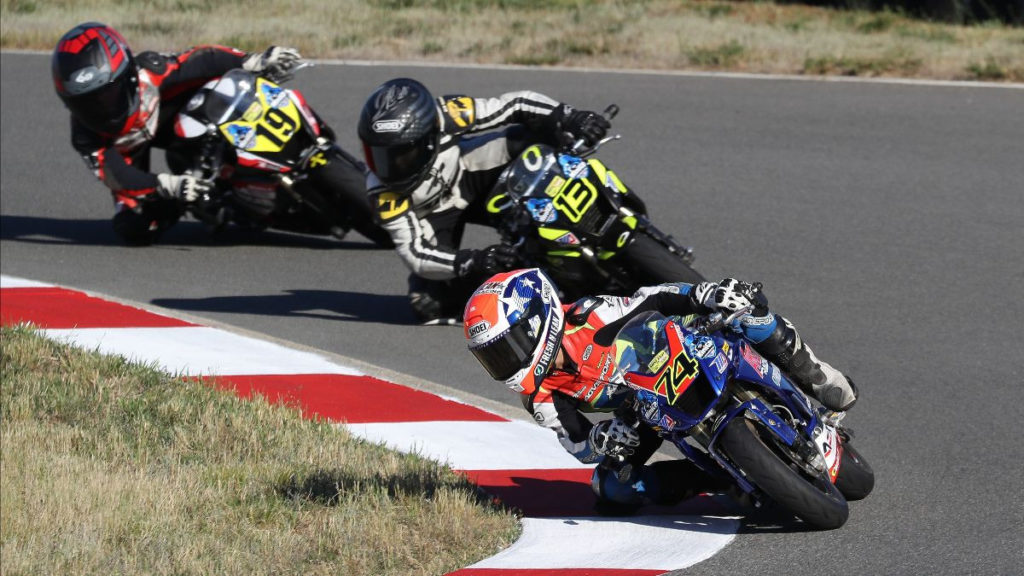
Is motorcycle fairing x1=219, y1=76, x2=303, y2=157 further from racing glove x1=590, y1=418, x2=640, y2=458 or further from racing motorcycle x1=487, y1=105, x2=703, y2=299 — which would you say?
racing glove x1=590, y1=418, x2=640, y2=458

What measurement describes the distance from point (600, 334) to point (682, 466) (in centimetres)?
74

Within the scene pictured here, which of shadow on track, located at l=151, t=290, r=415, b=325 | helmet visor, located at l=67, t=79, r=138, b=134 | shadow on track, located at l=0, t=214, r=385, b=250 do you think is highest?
helmet visor, located at l=67, t=79, r=138, b=134

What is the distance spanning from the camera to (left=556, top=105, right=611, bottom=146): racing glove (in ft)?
29.1

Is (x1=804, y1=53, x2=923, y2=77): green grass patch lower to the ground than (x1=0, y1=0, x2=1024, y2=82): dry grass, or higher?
higher

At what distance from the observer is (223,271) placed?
11086mm

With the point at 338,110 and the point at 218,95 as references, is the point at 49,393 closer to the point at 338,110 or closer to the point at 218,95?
the point at 218,95

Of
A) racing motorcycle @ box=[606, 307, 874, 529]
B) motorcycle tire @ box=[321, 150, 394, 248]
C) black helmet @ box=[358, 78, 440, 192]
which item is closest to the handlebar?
racing motorcycle @ box=[606, 307, 874, 529]

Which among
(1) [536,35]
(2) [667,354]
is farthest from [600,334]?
(1) [536,35]

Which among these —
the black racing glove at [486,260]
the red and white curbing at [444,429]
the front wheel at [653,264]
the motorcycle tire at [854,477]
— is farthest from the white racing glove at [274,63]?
the motorcycle tire at [854,477]

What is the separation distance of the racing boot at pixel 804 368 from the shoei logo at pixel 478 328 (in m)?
1.24

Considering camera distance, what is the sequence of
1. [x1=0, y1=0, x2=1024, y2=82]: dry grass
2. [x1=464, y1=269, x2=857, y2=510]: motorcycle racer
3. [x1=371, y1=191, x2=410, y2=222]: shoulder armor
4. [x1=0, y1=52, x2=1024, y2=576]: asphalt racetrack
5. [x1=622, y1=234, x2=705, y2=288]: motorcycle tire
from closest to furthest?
[x1=464, y1=269, x2=857, y2=510]: motorcycle racer → [x1=0, y1=52, x2=1024, y2=576]: asphalt racetrack → [x1=622, y1=234, x2=705, y2=288]: motorcycle tire → [x1=371, y1=191, x2=410, y2=222]: shoulder armor → [x1=0, y1=0, x2=1024, y2=82]: dry grass

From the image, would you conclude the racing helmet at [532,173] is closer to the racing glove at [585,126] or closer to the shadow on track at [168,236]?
the racing glove at [585,126]

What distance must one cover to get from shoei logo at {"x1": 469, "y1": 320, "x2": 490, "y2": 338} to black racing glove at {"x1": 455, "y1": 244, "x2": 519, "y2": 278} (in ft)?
8.74

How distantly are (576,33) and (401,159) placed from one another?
8.76 metres
